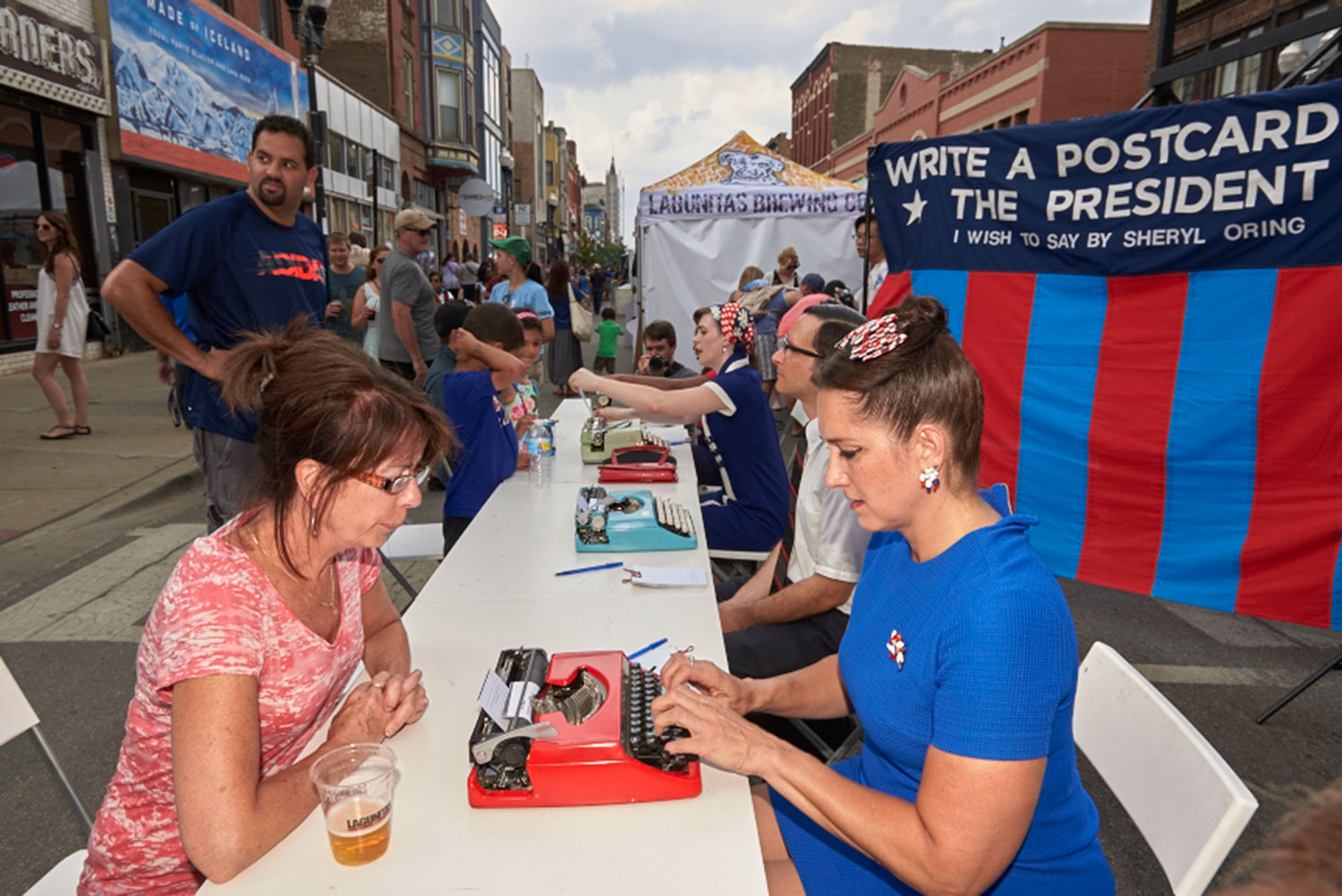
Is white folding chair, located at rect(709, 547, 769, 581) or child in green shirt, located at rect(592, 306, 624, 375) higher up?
child in green shirt, located at rect(592, 306, 624, 375)

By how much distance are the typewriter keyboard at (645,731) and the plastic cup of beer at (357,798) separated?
420 millimetres

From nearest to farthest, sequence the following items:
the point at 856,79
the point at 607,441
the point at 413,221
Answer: the point at 607,441
the point at 413,221
the point at 856,79

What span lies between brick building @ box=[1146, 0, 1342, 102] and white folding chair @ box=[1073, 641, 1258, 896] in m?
3.21

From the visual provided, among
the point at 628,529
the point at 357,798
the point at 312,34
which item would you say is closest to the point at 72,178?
the point at 312,34

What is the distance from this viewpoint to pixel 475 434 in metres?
3.66

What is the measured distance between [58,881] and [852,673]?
1749 millimetres

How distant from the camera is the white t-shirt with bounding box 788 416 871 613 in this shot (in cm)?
247

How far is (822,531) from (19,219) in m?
12.0

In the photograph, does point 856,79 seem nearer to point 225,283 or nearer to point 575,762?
point 225,283

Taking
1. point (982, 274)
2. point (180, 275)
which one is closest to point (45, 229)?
point (180, 275)

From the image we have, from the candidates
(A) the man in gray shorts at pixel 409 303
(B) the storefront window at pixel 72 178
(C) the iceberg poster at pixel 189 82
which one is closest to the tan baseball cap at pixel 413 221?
(A) the man in gray shorts at pixel 409 303

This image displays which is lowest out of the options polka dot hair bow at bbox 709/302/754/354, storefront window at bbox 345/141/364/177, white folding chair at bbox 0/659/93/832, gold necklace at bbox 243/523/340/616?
white folding chair at bbox 0/659/93/832

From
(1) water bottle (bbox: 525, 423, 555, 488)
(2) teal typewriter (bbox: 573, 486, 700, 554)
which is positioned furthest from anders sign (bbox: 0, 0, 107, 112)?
(2) teal typewriter (bbox: 573, 486, 700, 554)

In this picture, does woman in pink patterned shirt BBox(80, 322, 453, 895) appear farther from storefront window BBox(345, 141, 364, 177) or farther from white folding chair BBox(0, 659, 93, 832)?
storefront window BBox(345, 141, 364, 177)
